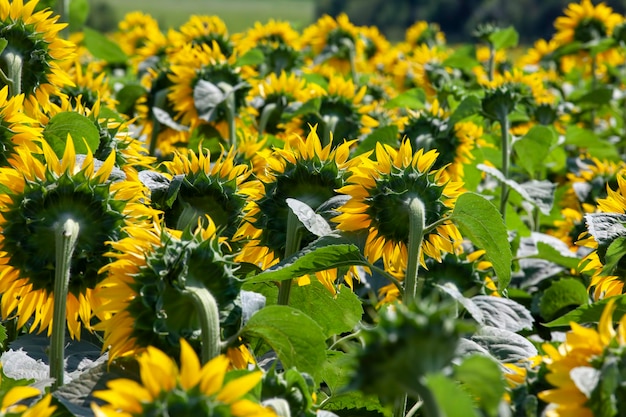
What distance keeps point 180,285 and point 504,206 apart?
150 centimetres

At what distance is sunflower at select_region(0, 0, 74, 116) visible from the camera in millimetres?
1790

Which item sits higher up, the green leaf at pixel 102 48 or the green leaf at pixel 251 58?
the green leaf at pixel 251 58

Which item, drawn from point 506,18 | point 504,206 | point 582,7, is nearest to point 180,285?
point 504,206

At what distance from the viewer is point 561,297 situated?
2139 mm

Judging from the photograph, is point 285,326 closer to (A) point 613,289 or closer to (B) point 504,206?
(A) point 613,289

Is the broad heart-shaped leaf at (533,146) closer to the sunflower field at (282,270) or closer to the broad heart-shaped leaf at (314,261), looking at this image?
the sunflower field at (282,270)

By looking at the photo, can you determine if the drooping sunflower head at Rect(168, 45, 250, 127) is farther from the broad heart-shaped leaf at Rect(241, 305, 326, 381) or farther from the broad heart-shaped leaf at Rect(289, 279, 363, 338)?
the broad heart-shaped leaf at Rect(241, 305, 326, 381)

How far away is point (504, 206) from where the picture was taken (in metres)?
2.50

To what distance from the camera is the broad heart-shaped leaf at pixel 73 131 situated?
1692 millimetres

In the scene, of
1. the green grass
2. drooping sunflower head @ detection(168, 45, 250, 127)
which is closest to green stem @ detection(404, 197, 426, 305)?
drooping sunflower head @ detection(168, 45, 250, 127)

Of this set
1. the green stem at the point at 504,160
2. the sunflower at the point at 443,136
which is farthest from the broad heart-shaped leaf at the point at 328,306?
the green stem at the point at 504,160

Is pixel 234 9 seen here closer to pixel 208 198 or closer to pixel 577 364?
pixel 208 198

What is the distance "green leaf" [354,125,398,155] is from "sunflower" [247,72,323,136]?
38 centimetres

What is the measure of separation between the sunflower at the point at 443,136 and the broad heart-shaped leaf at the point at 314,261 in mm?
1018
